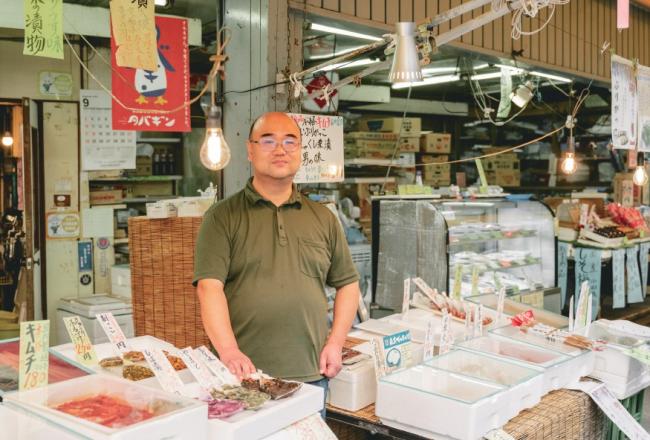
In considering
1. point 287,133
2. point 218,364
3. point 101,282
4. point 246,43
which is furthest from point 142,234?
point 101,282

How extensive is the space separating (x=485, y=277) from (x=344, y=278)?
3667 millimetres

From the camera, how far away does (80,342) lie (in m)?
2.76

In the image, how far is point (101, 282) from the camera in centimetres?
729

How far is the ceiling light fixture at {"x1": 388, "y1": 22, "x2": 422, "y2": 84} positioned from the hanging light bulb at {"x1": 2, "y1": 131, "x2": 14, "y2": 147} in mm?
6932

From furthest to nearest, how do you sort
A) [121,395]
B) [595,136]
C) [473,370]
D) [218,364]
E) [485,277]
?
[595,136] < [485,277] < [473,370] < [218,364] < [121,395]

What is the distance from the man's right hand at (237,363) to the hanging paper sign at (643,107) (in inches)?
244

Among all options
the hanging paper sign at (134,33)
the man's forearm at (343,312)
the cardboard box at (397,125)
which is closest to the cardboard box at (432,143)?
the cardboard box at (397,125)

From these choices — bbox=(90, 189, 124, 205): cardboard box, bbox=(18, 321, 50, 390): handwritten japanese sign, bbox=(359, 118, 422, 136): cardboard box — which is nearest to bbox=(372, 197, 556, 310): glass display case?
bbox=(90, 189, 124, 205): cardboard box

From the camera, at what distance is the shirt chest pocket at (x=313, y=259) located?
3.09 metres

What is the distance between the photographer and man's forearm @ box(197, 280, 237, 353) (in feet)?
9.25

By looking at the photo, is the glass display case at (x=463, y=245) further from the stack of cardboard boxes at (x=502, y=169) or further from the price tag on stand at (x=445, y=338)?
the stack of cardboard boxes at (x=502, y=169)

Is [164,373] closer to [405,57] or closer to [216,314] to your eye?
[216,314]

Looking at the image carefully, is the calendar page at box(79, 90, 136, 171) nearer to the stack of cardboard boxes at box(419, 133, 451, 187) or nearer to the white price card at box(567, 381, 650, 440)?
the stack of cardboard boxes at box(419, 133, 451, 187)

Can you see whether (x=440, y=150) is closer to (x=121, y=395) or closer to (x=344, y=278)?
(x=344, y=278)
